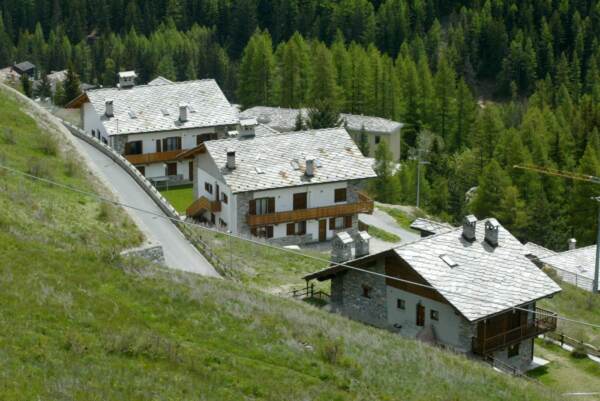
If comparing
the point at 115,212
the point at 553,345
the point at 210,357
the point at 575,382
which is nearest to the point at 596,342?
the point at 553,345

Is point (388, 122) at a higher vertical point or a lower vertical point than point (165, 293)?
lower

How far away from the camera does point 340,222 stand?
258 feet

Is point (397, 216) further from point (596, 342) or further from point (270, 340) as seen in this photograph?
point (270, 340)

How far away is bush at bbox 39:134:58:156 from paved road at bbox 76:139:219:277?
10.7 ft

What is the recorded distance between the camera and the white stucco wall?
4962cm

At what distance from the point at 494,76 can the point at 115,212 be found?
12547cm

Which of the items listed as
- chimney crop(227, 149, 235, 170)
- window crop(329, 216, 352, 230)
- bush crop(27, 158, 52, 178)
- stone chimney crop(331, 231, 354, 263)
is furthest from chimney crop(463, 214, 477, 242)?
chimney crop(227, 149, 235, 170)

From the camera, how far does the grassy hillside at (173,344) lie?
2864 centimetres

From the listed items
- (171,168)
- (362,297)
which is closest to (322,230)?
(171,168)

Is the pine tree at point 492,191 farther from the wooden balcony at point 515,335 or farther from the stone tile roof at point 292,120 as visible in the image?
the wooden balcony at point 515,335

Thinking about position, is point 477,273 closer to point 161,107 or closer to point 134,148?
point 134,148

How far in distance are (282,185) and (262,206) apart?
77.1 inches

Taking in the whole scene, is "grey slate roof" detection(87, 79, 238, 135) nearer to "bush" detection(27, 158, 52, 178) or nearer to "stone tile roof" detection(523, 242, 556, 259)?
"stone tile roof" detection(523, 242, 556, 259)

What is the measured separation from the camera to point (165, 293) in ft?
123
